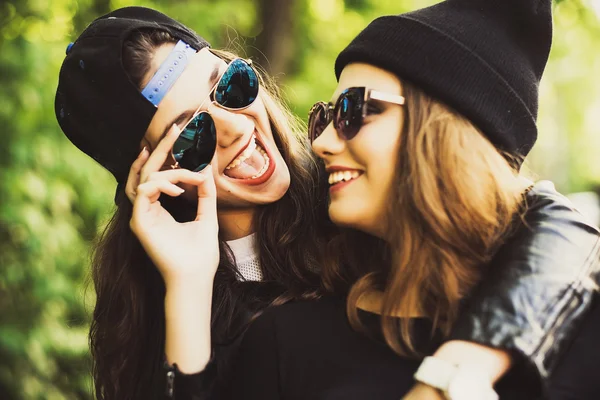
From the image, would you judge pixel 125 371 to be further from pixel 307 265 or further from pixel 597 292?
pixel 597 292

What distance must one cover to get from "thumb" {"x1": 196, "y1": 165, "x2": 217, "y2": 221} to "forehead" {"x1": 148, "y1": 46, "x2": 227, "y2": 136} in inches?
9.6

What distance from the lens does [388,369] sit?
2014 millimetres

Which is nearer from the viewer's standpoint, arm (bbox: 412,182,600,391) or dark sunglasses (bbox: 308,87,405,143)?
arm (bbox: 412,182,600,391)

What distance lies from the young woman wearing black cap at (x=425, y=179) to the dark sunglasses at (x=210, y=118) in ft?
1.83

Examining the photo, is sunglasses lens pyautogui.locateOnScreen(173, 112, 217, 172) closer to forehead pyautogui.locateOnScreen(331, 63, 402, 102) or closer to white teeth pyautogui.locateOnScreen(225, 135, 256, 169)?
white teeth pyautogui.locateOnScreen(225, 135, 256, 169)

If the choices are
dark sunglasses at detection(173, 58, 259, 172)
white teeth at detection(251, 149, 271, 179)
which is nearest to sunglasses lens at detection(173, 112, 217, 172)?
dark sunglasses at detection(173, 58, 259, 172)

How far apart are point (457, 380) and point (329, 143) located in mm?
860

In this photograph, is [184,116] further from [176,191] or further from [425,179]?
[425,179]

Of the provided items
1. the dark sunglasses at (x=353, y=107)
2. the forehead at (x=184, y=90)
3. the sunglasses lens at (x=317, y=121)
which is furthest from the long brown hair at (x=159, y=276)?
the dark sunglasses at (x=353, y=107)

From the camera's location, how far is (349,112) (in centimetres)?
206

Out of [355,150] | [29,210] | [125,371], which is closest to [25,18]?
[29,210]

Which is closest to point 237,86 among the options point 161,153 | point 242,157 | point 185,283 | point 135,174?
point 242,157

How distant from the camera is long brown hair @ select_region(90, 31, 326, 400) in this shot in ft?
8.55

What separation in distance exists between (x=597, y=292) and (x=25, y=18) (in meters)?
4.28
